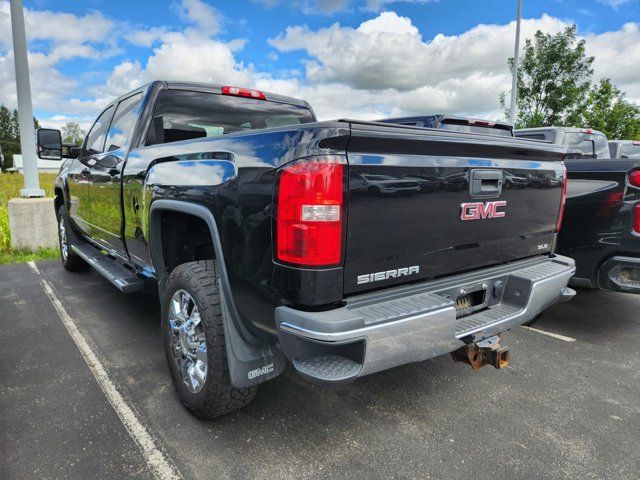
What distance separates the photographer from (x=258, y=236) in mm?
2010

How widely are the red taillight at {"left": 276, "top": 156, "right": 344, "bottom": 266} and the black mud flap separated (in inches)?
23.4

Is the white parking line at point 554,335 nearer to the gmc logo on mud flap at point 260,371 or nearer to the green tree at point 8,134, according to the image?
the gmc logo on mud flap at point 260,371

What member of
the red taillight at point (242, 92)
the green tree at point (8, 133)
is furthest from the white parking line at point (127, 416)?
the green tree at point (8, 133)

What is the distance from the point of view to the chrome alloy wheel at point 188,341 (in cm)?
251

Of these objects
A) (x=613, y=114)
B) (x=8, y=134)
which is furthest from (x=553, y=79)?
(x=8, y=134)

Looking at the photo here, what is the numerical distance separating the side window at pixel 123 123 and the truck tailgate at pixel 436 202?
247cm

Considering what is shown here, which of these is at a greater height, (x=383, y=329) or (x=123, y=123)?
(x=123, y=123)

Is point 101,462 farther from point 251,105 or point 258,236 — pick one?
point 251,105

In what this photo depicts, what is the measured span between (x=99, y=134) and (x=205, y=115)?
1679 mm

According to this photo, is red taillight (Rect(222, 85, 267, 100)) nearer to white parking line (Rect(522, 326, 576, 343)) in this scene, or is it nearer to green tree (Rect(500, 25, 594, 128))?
white parking line (Rect(522, 326, 576, 343))

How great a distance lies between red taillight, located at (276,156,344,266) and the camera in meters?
1.85

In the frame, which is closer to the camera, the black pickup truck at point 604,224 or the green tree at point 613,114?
the black pickup truck at point 604,224

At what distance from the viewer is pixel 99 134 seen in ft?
15.6

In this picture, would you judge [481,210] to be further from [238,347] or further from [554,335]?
[554,335]
